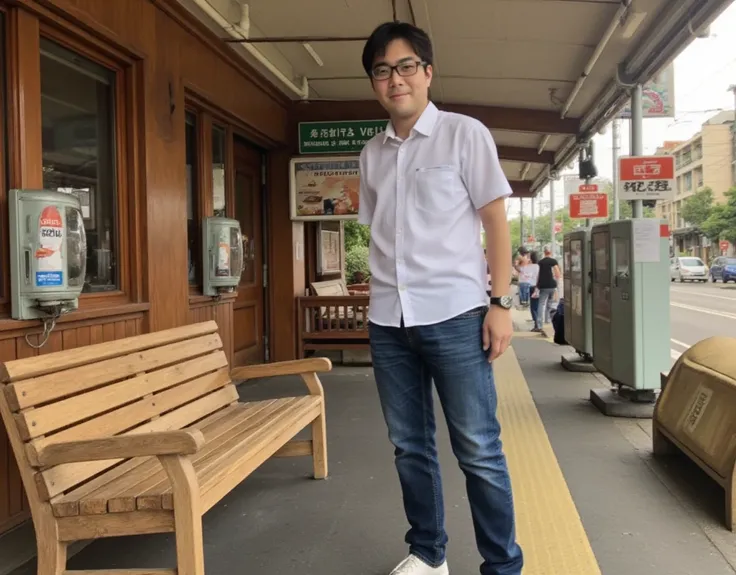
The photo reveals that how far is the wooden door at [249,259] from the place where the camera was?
7.01m

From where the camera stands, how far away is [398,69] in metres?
2.42

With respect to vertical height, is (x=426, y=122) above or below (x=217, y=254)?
above

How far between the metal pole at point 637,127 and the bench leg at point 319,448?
4.63 metres

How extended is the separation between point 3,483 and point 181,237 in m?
2.15

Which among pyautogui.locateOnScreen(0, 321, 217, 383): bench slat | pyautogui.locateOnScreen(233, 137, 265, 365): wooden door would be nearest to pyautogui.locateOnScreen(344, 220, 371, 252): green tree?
pyautogui.locateOnScreen(233, 137, 265, 365): wooden door

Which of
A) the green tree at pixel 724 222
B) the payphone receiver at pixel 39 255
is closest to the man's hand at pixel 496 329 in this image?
the payphone receiver at pixel 39 255

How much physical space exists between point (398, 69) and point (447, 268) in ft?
2.39

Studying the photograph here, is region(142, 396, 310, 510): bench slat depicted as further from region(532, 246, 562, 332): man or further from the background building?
the background building

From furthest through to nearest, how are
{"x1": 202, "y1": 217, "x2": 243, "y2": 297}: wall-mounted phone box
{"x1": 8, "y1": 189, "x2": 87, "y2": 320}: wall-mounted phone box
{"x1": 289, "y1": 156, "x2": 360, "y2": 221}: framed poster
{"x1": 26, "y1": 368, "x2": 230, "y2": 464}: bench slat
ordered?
{"x1": 289, "y1": 156, "x2": 360, "y2": 221}: framed poster
{"x1": 202, "y1": 217, "x2": 243, "y2": 297}: wall-mounted phone box
{"x1": 8, "y1": 189, "x2": 87, "y2": 320}: wall-mounted phone box
{"x1": 26, "y1": 368, "x2": 230, "y2": 464}: bench slat

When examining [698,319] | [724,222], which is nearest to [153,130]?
[698,319]

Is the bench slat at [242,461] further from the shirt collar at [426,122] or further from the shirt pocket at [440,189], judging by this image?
the shirt collar at [426,122]

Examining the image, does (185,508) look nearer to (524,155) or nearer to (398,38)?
(398,38)

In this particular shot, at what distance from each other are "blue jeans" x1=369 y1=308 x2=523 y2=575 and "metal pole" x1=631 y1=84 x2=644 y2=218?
5.30m

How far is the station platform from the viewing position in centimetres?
293
